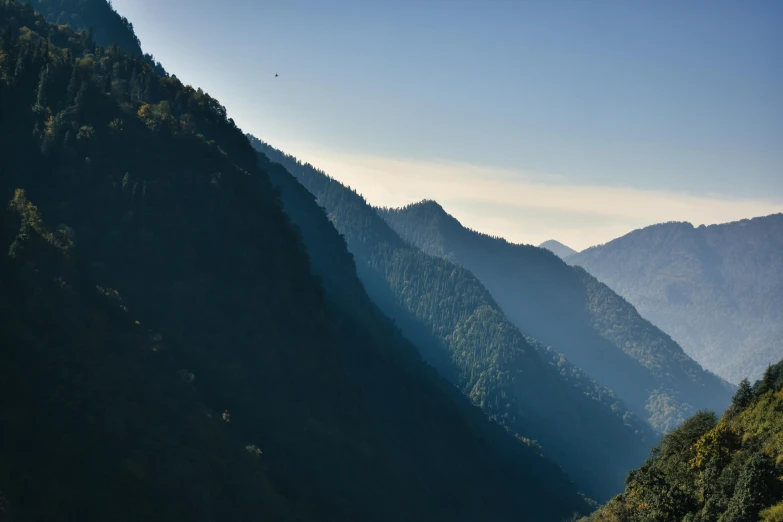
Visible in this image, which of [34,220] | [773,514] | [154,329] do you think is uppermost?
[773,514]

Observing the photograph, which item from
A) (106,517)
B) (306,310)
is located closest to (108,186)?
(306,310)

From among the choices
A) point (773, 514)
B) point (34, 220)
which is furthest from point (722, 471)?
point (34, 220)

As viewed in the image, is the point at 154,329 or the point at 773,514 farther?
the point at 154,329

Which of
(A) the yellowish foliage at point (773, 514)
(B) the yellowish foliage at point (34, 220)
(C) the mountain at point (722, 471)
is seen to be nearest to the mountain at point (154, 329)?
(B) the yellowish foliage at point (34, 220)

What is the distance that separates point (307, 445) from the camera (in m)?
138

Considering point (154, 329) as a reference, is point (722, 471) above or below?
above

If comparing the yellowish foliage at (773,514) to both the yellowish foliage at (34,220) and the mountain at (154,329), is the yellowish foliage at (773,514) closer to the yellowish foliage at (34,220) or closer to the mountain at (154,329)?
the mountain at (154,329)

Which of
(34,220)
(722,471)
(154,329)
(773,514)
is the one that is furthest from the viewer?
(154,329)

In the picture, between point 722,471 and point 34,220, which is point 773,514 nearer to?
point 722,471

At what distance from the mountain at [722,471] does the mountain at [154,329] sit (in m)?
60.4

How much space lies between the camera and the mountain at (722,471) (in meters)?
63.8

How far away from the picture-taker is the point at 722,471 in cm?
7325

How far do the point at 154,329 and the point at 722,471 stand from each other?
9771 cm

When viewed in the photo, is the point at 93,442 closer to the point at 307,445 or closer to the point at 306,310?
the point at 307,445
